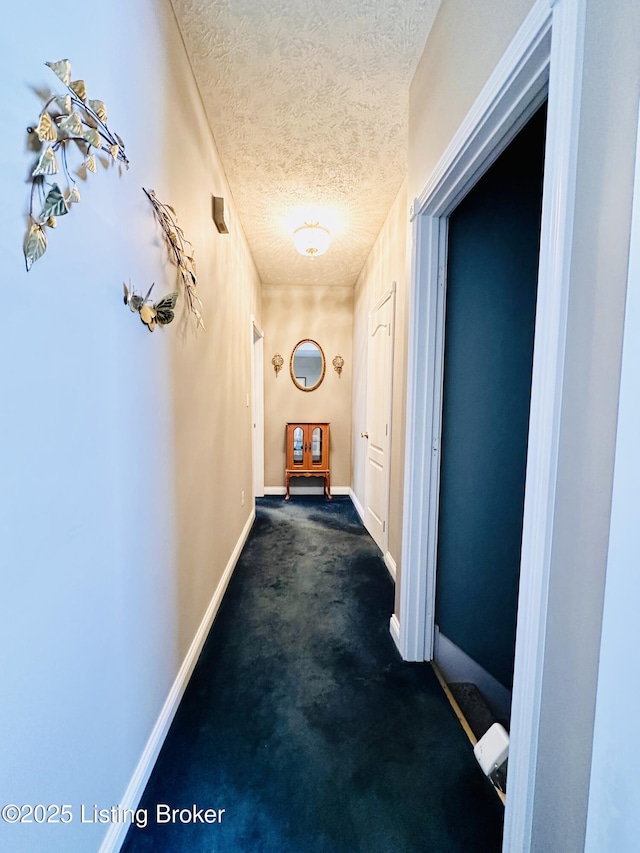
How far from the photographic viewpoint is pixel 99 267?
0.87 metres

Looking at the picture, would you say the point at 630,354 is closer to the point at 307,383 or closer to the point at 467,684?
the point at 467,684

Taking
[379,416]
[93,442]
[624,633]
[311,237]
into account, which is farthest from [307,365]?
[624,633]

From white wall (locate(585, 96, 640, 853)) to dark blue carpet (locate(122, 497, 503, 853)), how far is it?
67 centimetres

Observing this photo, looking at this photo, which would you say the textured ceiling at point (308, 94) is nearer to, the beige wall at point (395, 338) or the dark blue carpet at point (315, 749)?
the beige wall at point (395, 338)

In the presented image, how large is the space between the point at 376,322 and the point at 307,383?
1.58 meters

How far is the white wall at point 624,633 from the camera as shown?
0.55m

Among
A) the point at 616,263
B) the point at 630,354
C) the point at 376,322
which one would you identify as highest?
the point at 376,322

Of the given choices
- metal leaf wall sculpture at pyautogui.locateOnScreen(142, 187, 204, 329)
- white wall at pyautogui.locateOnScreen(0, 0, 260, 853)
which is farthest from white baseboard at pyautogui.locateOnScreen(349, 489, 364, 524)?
metal leaf wall sculpture at pyautogui.locateOnScreen(142, 187, 204, 329)

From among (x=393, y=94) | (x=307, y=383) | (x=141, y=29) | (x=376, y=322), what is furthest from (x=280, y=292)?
(x=141, y=29)

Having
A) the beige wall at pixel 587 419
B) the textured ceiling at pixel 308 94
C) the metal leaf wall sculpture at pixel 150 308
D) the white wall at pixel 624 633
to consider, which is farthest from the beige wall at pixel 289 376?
the white wall at pixel 624 633

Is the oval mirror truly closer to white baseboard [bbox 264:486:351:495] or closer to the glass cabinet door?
the glass cabinet door

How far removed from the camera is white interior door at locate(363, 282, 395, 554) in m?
2.71

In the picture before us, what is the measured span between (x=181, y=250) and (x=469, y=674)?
2221 millimetres

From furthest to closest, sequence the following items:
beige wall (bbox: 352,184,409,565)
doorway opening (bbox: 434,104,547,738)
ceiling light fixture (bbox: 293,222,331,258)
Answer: ceiling light fixture (bbox: 293,222,331,258) < beige wall (bbox: 352,184,409,565) < doorway opening (bbox: 434,104,547,738)
